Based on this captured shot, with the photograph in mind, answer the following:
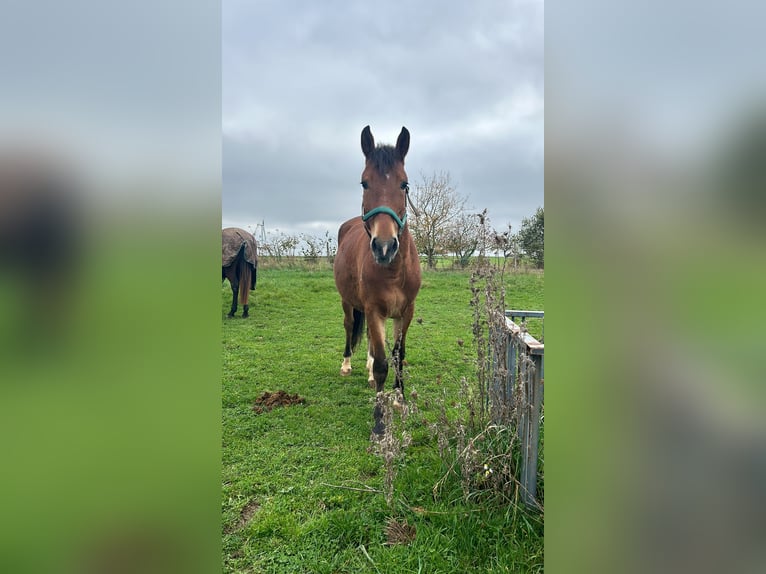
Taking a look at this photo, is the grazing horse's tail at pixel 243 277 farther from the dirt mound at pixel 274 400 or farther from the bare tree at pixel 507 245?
the bare tree at pixel 507 245

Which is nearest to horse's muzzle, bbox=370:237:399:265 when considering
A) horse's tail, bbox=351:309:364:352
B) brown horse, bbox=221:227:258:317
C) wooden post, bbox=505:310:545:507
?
wooden post, bbox=505:310:545:507

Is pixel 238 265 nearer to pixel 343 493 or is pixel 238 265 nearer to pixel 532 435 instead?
pixel 343 493

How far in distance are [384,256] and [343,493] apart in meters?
1.73

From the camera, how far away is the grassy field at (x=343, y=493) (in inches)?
75.3

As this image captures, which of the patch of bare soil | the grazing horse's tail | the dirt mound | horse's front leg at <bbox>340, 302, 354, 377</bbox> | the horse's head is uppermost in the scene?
the horse's head

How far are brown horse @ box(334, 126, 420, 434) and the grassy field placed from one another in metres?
0.50

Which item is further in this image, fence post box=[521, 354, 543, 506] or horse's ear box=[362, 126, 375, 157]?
horse's ear box=[362, 126, 375, 157]

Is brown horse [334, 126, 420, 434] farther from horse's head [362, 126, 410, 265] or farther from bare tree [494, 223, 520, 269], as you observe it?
bare tree [494, 223, 520, 269]

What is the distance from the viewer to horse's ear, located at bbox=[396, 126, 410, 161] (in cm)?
334

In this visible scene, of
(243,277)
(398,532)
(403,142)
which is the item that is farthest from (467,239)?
(243,277)

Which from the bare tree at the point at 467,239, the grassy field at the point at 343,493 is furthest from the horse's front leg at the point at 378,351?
the bare tree at the point at 467,239

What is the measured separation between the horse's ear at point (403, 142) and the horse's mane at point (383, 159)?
0.18 metres

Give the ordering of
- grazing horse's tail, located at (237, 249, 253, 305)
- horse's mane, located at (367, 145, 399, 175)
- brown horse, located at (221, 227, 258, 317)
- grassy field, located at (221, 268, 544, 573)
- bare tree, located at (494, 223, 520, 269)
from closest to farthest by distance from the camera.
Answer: grassy field, located at (221, 268, 544, 573) → bare tree, located at (494, 223, 520, 269) → horse's mane, located at (367, 145, 399, 175) → brown horse, located at (221, 227, 258, 317) → grazing horse's tail, located at (237, 249, 253, 305)
